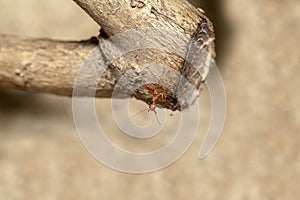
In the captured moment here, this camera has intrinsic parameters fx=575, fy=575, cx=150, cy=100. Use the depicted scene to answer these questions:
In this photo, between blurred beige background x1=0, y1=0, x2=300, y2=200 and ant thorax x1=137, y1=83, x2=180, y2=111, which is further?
blurred beige background x1=0, y1=0, x2=300, y2=200

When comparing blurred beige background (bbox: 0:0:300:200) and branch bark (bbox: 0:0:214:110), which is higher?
branch bark (bbox: 0:0:214:110)

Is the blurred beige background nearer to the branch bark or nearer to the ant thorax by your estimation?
the branch bark

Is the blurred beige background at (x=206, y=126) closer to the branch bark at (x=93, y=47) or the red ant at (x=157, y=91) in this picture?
the branch bark at (x=93, y=47)

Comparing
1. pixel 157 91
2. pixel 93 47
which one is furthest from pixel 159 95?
pixel 93 47

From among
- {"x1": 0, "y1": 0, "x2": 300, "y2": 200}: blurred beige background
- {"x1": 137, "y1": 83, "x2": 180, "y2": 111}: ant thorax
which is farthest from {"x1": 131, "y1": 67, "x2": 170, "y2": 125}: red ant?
{"x1": 0, "y1": 0, "x2": 300, "y2": 200}: blurred beige background

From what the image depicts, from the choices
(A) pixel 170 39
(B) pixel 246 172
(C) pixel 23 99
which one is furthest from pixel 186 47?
(C) pixel 23 99

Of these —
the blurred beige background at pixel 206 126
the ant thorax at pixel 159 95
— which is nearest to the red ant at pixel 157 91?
the ant thorax at pixel 159 95
